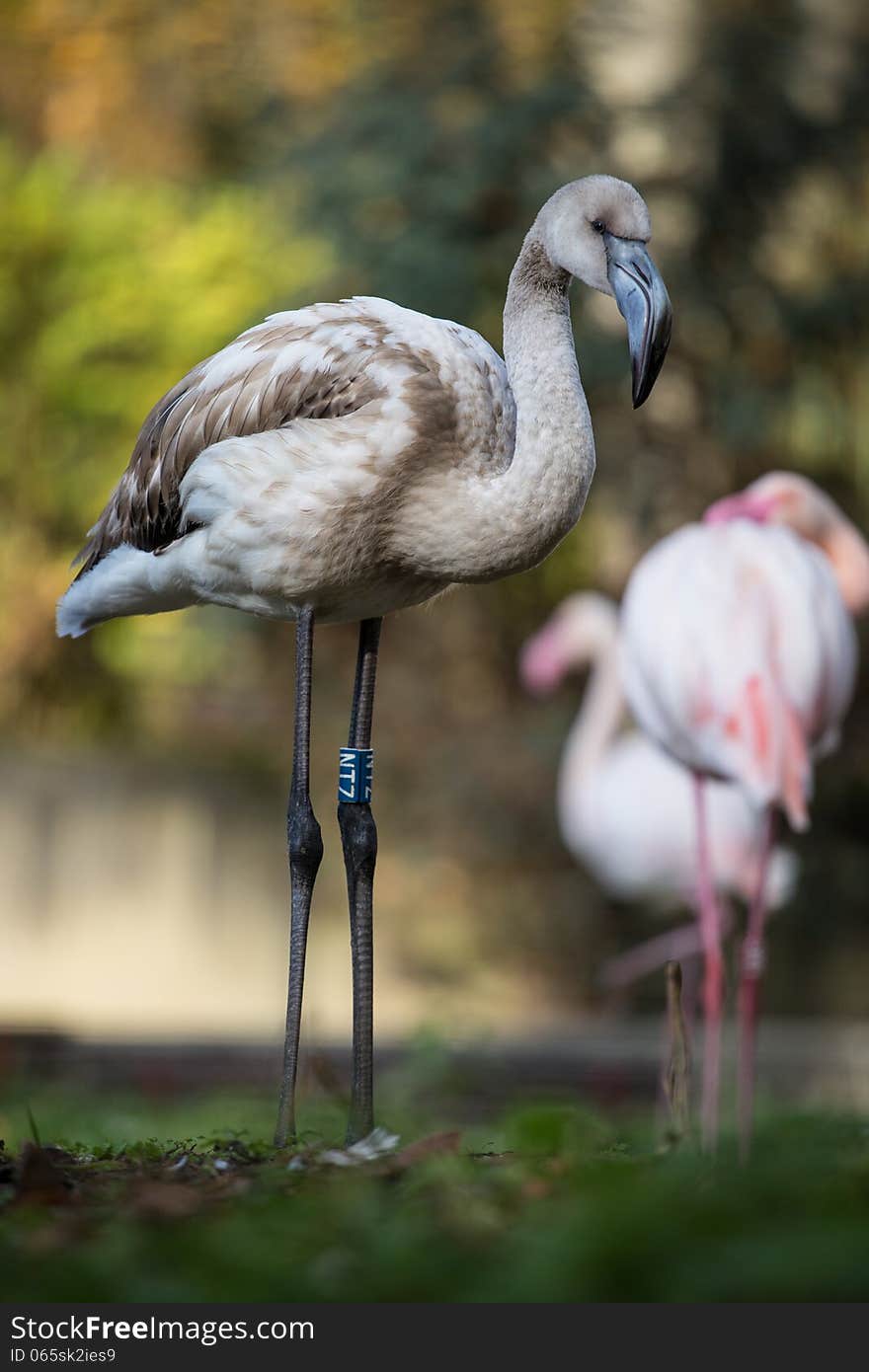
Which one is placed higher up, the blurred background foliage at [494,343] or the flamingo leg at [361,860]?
the blurred background foliage at [494,343]

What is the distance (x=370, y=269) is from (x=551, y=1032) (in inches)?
241

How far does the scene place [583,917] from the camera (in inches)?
541

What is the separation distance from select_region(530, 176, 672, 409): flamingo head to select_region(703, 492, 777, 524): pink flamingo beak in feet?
11.7

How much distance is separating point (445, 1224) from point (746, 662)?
435cm

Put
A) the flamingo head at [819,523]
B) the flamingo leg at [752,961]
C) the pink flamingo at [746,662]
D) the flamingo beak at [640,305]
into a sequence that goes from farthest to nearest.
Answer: the flamingo head at [819,523] < the flamingo leg at [752,961] < the pink flamingo at [746,662] < the flamingo beak at [640,305]

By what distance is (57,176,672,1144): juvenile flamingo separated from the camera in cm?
361

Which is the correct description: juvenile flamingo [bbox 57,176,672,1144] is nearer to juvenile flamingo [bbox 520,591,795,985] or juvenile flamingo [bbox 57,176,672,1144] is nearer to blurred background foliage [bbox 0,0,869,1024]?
juvenile flamingo [bbox 520,591,795,985]

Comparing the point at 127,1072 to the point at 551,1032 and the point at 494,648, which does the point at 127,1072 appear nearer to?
the point at 551,1032

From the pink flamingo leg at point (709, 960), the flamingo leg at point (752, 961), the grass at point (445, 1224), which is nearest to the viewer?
the grass at point (445, 1224)

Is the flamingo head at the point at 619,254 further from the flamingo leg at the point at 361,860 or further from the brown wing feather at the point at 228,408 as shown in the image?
the flamingo leg at the point at 361,860

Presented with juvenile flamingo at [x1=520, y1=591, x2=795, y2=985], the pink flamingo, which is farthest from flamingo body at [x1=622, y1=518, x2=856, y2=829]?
juvenile flamingo at [x1=520, y1=591, x2=795, y2=985]

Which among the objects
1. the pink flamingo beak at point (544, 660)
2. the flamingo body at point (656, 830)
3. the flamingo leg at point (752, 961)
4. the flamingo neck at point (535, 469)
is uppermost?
the pink flamingo beak at point (544, 660)

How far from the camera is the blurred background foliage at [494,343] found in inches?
539
